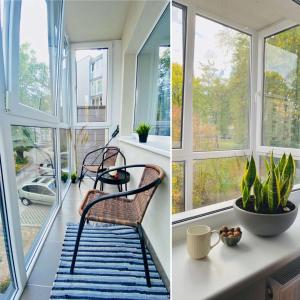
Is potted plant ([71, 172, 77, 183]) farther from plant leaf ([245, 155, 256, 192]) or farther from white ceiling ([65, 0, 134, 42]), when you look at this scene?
plant leaf ([245, 155, 256, 192])

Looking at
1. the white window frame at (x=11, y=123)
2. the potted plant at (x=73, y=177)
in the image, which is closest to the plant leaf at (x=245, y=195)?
the white window frame at (x=11, y=123)

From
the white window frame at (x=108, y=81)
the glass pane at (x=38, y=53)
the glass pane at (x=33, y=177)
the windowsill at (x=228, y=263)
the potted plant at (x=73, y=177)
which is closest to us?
the windowsill at (x=228, y=263)

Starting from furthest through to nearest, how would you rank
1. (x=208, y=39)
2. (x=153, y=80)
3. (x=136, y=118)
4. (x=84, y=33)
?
1. (x=84, y=33)
2. (x=136, y=118)
3. (x=153, y=80)
4. (x=208, y=39)

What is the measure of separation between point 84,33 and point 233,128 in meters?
3.72

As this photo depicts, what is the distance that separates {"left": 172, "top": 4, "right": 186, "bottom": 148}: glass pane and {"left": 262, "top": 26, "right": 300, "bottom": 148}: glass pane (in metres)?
0.46

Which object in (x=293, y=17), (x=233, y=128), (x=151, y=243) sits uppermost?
(x=293, y=17)

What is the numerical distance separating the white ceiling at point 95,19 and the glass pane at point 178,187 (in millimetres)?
2654

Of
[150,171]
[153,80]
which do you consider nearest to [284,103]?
[150,171]

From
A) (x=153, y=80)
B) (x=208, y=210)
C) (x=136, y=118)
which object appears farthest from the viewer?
(x=136, y=118)

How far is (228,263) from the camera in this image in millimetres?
856

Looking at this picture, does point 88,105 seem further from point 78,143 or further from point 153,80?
point 153,80

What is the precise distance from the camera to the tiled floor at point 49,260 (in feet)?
4.94

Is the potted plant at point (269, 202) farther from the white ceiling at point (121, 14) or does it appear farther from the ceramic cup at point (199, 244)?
the white ceiling at point (121, 14)

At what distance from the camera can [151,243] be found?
6.25ft
